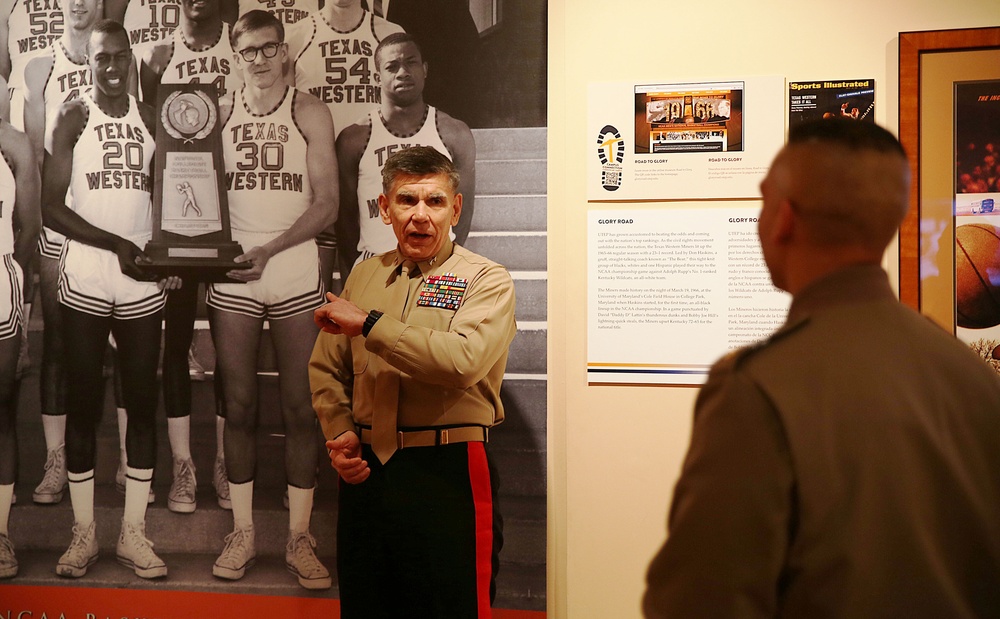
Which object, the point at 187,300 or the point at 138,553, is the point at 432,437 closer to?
the point at 187,300

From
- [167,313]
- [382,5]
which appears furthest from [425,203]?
[167,313]

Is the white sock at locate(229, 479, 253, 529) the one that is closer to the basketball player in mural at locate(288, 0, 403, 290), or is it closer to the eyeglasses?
the basketball player in mural at locate(288, 0, 403, 290)

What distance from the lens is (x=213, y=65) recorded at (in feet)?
9.14

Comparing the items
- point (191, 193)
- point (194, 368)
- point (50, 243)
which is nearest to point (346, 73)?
point (191, 193)

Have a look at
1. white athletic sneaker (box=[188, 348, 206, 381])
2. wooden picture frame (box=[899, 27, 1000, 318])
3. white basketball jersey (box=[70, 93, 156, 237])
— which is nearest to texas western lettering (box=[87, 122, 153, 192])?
white basketball jersey (box=[70, 93, 156, 237])

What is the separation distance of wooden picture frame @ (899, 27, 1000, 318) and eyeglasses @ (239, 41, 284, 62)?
222 cm

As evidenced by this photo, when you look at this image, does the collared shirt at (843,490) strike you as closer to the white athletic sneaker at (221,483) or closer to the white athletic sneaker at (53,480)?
the white athletic sneaker at (221,483)

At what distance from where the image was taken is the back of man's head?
44.6 inches

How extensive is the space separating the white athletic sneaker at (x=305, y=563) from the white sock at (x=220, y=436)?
408 millimetres

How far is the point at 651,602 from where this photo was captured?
1.10 m

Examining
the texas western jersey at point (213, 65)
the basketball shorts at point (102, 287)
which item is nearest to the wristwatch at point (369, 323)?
the basketball shorts at point (102, 287)

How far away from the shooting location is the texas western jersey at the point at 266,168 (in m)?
2.75

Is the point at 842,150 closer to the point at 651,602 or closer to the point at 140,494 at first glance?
the point at 651,602

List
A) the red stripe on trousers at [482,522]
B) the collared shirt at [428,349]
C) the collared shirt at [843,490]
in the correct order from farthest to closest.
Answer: the red stripe on trousers at [482,522], the collared shirt at [428,349], the collared shirt at [843,490]
